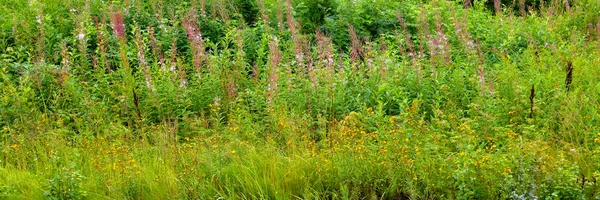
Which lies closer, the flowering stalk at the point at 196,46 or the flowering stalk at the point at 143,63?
the flowering stalk at the point at 143,63

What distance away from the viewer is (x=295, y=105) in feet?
21.0

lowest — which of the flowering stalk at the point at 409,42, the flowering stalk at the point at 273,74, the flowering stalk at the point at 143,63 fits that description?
the flowering stalk at the point at 409,42

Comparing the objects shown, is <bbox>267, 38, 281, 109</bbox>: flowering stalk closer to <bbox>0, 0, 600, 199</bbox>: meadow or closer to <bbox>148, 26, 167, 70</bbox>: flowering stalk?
<bbox>0, 0, 600, 199</bbox>: meadow

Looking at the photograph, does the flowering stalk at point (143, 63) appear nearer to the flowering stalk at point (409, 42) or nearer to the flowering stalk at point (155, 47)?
the flowering stalk at point (155, 47)

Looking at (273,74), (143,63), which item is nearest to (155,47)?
(143,63)

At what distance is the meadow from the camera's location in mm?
4672

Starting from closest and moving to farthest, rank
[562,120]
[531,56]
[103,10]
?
[562,120] < [531,56] < [103,10]

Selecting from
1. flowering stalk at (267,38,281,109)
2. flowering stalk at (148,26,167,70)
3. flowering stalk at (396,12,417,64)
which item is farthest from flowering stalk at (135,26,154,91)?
flowering stalk at (396,12,417,64)

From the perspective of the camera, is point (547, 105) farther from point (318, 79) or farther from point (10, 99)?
point (10, 99)

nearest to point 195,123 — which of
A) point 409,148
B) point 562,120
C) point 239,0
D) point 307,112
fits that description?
point 307,112

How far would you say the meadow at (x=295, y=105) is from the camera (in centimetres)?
467

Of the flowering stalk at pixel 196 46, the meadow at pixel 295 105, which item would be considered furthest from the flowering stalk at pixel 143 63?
the flowering stalk at pixel 196 46

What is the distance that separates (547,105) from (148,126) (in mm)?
3343

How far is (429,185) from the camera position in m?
4.52
